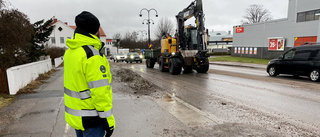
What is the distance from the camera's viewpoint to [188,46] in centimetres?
1414

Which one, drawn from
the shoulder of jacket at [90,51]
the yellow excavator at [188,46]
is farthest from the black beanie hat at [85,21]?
the yellow excavator at [188,46]

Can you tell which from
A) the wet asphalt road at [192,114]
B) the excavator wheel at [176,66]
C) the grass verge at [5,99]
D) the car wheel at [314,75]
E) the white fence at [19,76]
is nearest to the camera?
the wet asphalt road at [192,114]

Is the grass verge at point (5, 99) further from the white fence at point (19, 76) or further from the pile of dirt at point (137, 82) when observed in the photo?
the pile of dirt at point (137, 82)

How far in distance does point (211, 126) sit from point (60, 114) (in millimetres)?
3979

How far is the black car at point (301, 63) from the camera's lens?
408 inches

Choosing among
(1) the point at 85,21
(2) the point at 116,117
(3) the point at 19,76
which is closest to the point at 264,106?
(2) the point at 116,117

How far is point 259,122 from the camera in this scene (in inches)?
185

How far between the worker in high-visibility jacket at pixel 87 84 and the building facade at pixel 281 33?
2681cm

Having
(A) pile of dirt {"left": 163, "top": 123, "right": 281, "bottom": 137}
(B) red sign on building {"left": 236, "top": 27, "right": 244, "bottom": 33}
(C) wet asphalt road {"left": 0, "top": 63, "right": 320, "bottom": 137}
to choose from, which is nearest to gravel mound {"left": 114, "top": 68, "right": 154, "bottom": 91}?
(C) wet asphalt road {"left": 0, "top": 63, "right": 320, "bottom": 137}

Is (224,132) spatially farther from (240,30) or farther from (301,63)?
(240,30)

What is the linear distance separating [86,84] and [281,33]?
3376 centimetres

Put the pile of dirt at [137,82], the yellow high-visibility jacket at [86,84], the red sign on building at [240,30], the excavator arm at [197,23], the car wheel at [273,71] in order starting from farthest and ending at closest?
the red sign on building at [240,30] → the excavator arm at [197,23] → the car wheel at [273,71] → the pile of dirt at [137,82] → the yellow high-visibility jacket at [86,84]

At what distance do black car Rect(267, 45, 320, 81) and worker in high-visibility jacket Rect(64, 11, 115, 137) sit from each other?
37.7ft

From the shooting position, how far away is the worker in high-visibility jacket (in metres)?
2.11
